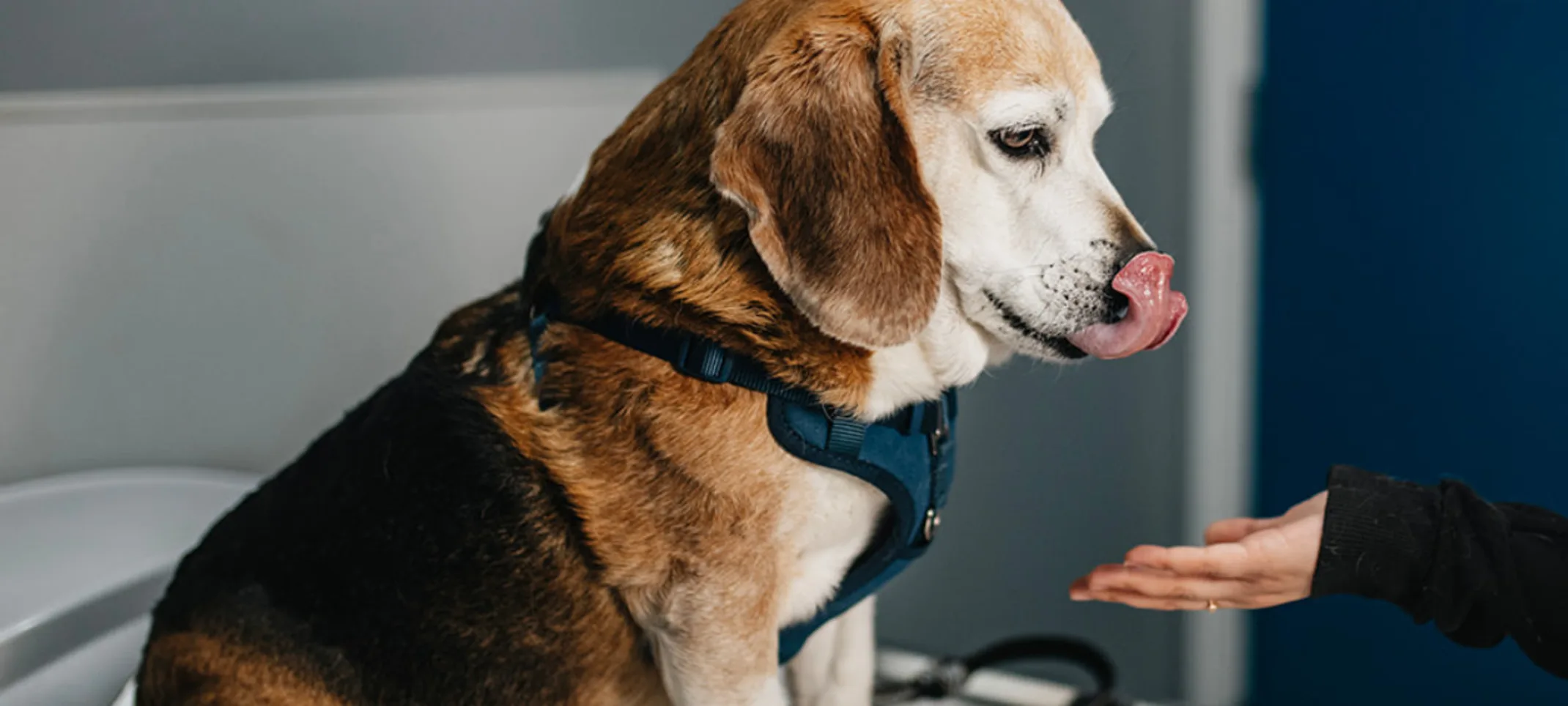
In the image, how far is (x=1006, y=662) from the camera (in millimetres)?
1885

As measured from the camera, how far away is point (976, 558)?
6.49ft

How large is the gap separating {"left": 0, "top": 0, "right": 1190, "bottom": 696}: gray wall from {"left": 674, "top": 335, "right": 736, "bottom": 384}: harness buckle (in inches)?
37.1

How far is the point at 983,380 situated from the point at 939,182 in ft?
3.30

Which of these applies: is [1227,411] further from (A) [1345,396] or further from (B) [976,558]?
(B) [976,558]

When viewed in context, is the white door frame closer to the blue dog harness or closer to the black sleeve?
the black sleeve

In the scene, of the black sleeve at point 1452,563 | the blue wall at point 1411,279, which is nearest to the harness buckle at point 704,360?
the black sleeve at point 1452,563

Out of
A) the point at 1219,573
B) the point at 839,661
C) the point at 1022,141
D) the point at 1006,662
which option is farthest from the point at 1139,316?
the point at 1006,662

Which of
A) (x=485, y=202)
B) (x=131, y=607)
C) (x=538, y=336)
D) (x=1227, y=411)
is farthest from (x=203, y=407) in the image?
(x=1227, y=411)

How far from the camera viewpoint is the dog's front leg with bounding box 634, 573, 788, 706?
921 millimetres

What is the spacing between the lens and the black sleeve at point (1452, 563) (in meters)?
1.00

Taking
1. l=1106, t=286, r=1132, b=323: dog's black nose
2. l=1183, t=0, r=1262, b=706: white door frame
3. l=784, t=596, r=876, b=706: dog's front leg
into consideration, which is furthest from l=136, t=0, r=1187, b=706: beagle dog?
l=1183, t=0, r=1262, b=706: white door frame

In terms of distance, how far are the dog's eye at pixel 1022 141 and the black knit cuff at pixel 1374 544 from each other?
45 cm

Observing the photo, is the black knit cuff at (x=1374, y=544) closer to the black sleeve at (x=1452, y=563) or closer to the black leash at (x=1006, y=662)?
the black sleeve at (x=1452, y=563)

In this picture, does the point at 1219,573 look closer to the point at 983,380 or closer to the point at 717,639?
the point at 717,639
